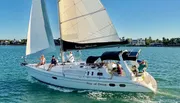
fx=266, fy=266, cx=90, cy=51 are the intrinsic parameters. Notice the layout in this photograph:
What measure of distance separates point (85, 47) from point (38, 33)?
5.49 m

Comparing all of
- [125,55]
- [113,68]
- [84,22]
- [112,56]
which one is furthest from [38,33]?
[125,55]

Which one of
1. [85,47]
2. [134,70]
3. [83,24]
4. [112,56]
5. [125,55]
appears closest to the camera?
[125,55]

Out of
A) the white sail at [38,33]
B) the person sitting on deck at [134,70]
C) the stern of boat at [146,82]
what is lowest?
the stern of boat at [146,82]

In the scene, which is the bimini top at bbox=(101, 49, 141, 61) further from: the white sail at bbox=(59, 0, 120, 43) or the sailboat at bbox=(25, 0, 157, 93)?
the white sail at bbox=(59, 0, 120, 43)

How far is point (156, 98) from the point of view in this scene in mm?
20172

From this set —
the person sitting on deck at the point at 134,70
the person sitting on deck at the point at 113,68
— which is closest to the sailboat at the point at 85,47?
the person sitting on deck at the point at 113,68

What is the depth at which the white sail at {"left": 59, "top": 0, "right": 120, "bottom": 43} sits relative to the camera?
78.1 ft

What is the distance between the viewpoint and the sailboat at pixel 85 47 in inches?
850

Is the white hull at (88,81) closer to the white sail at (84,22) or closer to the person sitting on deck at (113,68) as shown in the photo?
the person sitting on deck at (113,68)

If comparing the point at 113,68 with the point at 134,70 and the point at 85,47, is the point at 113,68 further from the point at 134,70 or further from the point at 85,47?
the point at 85,47

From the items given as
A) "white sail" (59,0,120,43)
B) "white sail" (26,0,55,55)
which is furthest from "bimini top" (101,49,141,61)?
"white sail" (26,0,55,55)

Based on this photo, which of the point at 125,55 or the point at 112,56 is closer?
the point at 125,55

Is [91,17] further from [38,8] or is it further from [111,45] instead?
[38,8]

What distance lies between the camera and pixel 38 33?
2619 centimetres
